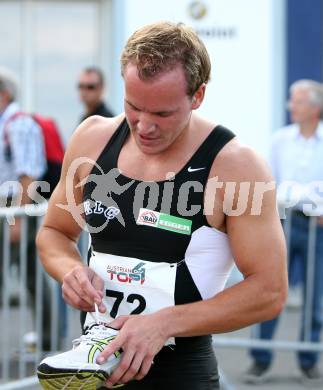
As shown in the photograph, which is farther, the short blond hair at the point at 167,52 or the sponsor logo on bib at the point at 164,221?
the sponsor logo on bib at the point at 164,221

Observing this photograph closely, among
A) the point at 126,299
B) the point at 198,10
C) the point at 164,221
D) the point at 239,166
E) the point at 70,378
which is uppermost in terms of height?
the point at 198,10

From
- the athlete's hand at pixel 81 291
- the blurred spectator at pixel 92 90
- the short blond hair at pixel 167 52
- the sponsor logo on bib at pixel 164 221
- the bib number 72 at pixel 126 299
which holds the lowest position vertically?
the bib number 72 at pixel 126 299

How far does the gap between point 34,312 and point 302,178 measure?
2.10m

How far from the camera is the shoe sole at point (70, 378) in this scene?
2594mm

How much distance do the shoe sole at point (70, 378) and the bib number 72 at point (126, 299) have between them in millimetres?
325

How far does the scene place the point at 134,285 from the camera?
2918mm

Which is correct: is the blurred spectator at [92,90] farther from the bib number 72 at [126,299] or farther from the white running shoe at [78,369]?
the white running shoe at [78,369]

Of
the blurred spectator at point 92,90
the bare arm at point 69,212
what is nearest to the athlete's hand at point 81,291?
the bare arm at point 69,212

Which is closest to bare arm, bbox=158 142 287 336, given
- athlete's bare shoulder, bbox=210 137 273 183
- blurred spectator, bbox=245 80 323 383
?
athlete's bare shoulder, bbox=210 137 273 183

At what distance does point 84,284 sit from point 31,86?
729 cm

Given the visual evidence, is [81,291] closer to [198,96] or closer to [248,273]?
[248,273]

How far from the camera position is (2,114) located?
693cm

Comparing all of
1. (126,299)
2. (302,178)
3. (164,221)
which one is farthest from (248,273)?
(302,178)

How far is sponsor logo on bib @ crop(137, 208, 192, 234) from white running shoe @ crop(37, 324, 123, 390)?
0.40 metres
